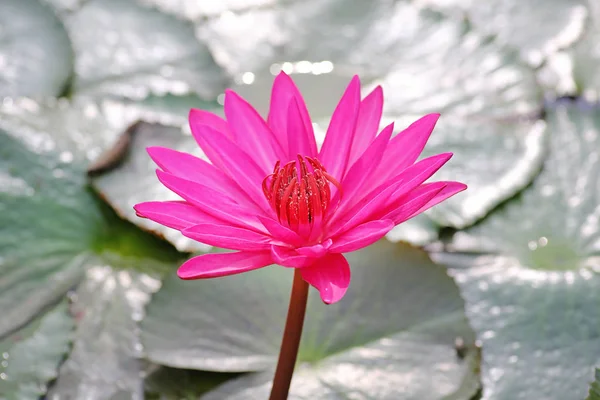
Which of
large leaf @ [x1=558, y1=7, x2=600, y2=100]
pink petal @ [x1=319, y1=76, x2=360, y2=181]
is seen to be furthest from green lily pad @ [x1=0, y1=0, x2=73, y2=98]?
large leaf @ [x1=558, y1=7, x2=600, y2=100]

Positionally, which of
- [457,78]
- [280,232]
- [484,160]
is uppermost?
[457,78]

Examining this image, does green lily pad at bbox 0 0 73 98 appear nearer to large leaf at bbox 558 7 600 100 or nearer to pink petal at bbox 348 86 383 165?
pink petal at bbox 348 86 383 165

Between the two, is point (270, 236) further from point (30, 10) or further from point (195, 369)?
point (30, 10)

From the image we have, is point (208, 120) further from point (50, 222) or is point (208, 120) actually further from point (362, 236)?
point (50, 222)

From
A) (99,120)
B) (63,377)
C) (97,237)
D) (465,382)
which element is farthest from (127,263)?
(465,382)

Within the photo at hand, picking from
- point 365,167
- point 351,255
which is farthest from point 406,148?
point 351,255

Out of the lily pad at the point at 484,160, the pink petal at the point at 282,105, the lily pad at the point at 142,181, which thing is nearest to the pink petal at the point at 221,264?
the pink petal at the point at 282,105
